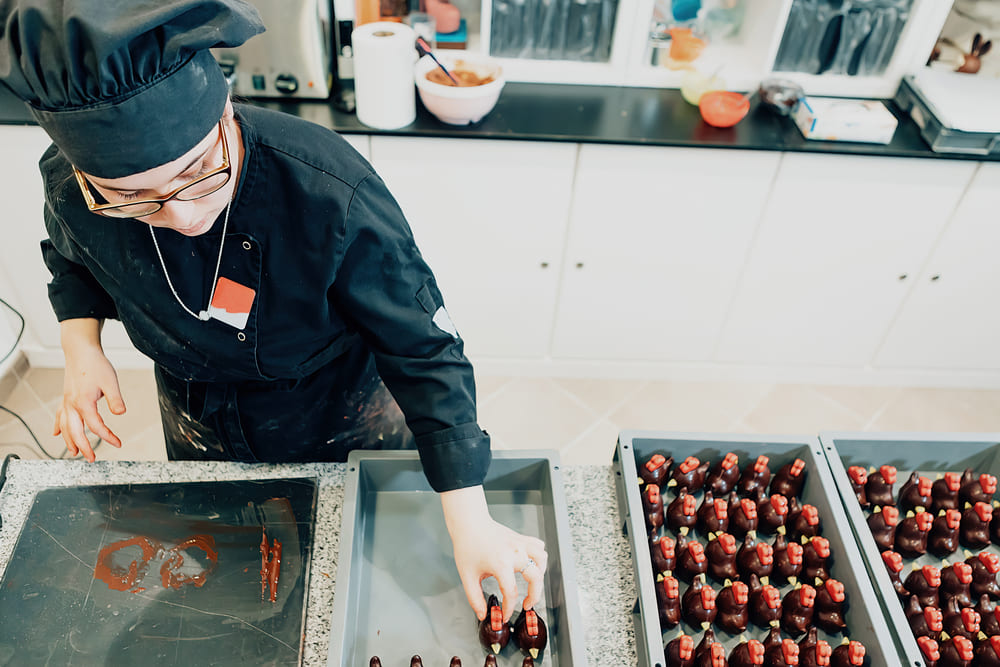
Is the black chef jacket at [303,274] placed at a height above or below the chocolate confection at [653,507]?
above

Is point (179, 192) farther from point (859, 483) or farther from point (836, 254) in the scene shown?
point (836, 254)

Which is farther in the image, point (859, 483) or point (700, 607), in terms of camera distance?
point (859, 483)

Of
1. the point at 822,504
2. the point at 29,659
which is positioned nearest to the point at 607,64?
the point at 822,504

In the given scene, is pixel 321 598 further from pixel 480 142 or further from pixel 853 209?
pixel 853 209

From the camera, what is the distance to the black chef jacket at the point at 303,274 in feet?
3.14

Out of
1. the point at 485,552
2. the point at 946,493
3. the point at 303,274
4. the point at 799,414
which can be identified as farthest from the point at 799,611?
the point at 799,414

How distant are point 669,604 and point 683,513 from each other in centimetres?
17

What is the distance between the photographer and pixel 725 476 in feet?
4.26

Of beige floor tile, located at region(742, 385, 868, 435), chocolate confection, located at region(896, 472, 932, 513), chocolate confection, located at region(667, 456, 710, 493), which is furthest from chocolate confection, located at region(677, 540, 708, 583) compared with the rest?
beige floor tile, located at region(742, 385, 868, 435)

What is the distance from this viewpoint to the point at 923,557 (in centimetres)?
129

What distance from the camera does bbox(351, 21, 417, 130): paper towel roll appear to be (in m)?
1.96

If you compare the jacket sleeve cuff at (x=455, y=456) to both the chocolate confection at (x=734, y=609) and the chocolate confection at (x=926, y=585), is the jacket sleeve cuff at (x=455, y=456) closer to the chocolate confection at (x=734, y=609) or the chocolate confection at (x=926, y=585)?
the chocolate confection at (x=734, y=609)

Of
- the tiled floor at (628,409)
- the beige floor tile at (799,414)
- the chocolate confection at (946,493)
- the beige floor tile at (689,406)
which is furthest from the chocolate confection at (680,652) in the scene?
the beige floor tile at (799,414)

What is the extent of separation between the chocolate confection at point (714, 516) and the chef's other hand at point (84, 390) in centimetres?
96
